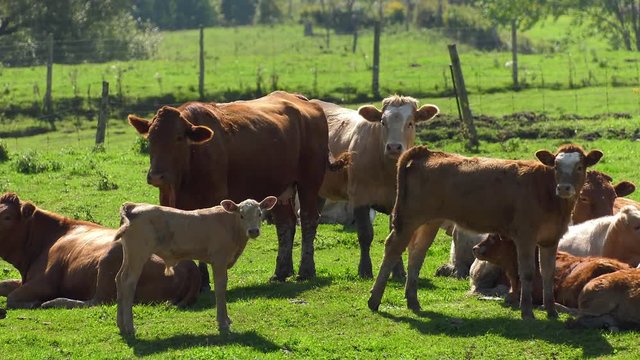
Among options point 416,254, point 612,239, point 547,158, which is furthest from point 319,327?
point 612,239

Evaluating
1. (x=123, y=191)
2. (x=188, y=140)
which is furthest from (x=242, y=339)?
(x=123, y=191)

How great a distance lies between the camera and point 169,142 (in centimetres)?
1526

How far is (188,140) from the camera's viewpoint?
1541 centimetres

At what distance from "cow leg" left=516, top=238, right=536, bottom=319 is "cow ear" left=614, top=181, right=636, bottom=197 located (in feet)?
16.5

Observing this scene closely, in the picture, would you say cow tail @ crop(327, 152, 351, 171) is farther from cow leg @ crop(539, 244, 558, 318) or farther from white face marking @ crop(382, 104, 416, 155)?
cow leg @ crop(539, 244, 558, 318)

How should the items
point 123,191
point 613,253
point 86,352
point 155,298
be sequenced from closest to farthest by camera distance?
point 86,352 < point 155,298 < point 613,253 < point 123,191

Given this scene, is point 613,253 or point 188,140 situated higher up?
point 188,140

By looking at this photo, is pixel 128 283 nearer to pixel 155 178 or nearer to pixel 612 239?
pixel 155 178

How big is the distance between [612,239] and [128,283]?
6.27 metres

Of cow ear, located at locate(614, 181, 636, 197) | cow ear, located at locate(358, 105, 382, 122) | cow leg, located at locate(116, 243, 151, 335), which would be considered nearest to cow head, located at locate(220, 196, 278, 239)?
Answer: cow leg, located at locate(116, 243, 151, 335)

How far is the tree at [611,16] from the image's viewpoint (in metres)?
56.1

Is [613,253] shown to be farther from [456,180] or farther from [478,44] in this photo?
[478,44]

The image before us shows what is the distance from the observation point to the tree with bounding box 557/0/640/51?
5612cm

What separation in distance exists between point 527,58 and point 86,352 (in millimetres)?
36095
